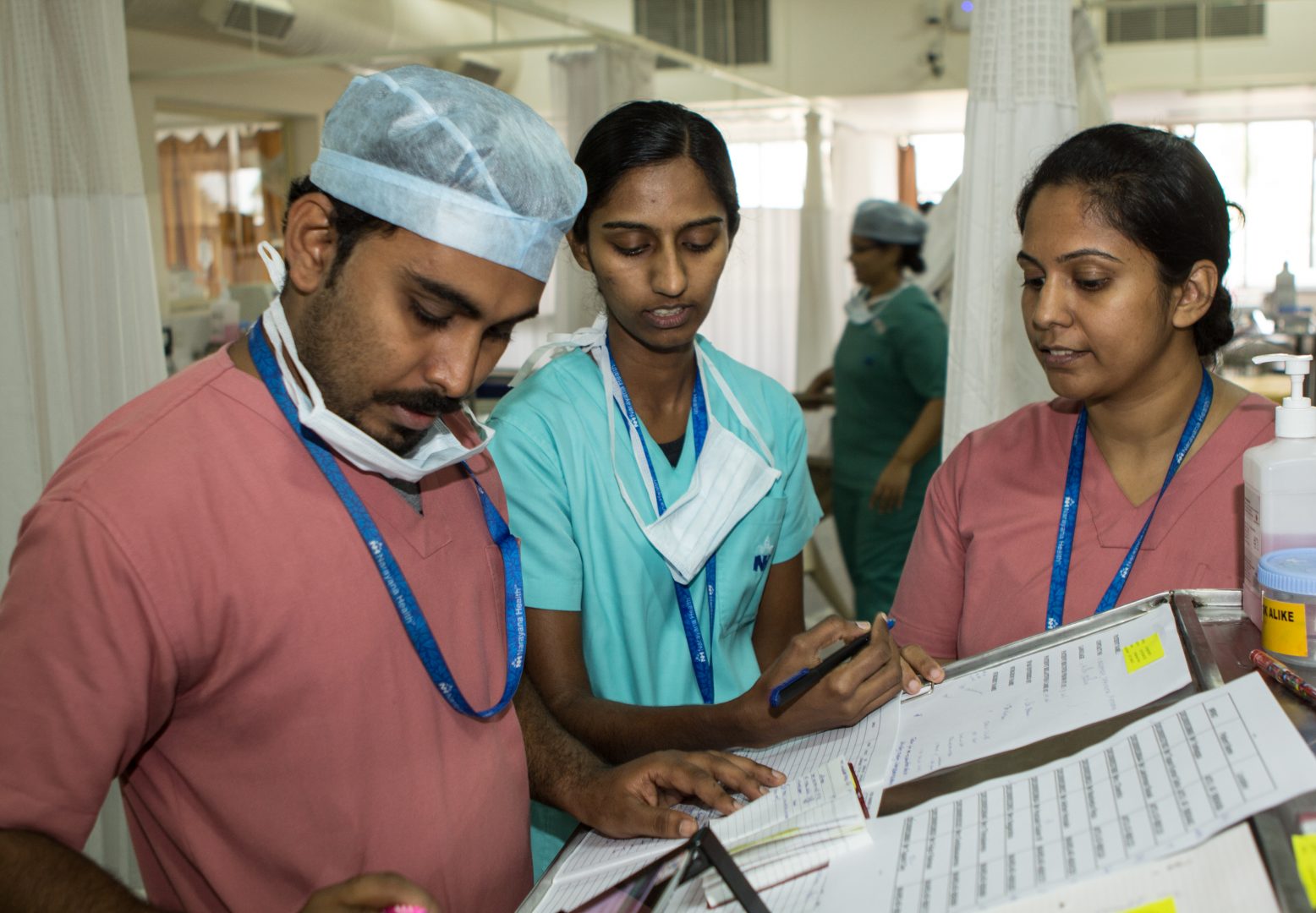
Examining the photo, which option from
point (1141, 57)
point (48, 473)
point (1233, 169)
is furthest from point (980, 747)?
point (1233, 169)

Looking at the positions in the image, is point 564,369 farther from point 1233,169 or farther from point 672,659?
point 1233,169

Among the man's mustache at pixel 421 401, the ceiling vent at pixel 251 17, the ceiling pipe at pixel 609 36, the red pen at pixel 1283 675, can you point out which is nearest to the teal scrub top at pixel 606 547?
the man's mustache at pixel 421 401

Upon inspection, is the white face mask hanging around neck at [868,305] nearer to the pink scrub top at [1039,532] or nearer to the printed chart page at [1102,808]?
the pink scrub top at [1039,532]

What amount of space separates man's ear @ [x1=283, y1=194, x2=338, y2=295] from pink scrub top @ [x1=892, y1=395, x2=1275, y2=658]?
82cm

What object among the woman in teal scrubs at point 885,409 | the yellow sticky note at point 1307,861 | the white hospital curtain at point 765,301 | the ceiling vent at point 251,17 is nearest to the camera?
the yellow sticky note at point 1307,861

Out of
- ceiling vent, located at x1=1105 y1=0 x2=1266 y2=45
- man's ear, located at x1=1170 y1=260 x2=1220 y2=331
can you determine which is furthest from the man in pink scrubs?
ceiling vent, located at x1=1105 y1=0 x2=1266 y2=45

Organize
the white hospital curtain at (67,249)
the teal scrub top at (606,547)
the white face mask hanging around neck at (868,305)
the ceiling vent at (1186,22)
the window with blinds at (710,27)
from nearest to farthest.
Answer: the teal scrub top at (606,547)
the white hospital curtain at (67,249)
the white face mask hanging around neck at (868,305)
the ceiling vent at (1186,22)
the window with blinds at (710,27)

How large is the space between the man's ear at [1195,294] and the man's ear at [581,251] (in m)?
0.76

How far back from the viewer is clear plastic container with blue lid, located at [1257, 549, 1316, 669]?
924mm

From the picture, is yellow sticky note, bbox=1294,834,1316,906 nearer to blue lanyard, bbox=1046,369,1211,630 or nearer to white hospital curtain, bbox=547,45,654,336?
blue lanyard, bbox=1046,369,1211,630

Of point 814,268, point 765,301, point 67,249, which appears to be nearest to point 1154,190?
point 67,249

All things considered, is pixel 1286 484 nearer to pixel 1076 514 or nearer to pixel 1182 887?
pixel 1076 514

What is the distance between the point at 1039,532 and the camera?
4.39 feet

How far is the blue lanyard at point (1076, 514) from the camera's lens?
1255mm
